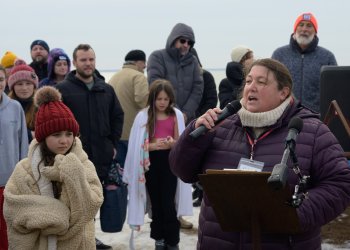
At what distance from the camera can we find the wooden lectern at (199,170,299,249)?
2607mm

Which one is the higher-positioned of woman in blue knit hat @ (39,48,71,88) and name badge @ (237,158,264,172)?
woman in blue knit hat @ (39,48,71,88)

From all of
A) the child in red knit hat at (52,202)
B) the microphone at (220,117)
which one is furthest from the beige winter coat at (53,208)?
the microphone at (220,117)

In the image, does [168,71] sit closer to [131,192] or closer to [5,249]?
[131,192]

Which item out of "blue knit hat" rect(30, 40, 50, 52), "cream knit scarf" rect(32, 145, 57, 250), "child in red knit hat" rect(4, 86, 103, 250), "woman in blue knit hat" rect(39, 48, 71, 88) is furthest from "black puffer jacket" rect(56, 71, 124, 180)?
"blue knit hat" rect(30, 40, 50, 52)

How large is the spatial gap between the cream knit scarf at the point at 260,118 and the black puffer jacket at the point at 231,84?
164 inches

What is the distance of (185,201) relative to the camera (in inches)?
238

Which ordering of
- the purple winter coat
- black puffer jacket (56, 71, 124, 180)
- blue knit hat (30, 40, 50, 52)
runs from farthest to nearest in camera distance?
blue knit hat (30, 40, 50, 52)
black puffer jacket (56, 71, 124, 180)
the purple winter coat

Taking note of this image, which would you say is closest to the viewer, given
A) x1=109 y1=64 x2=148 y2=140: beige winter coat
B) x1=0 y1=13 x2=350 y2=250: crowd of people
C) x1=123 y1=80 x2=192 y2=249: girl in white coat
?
x1=0 y1=13 x2=350 y2=250: crowd of people

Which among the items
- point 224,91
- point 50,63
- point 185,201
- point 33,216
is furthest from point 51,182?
point 224,91

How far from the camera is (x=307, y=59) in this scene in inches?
275

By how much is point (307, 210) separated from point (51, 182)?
69.0 inches

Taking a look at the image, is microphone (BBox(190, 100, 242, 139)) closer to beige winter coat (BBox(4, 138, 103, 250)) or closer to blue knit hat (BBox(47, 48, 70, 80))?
beige winter coat (BBox(4, 138, 103, 250))

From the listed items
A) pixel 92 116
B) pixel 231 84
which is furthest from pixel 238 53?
pixel 92 116

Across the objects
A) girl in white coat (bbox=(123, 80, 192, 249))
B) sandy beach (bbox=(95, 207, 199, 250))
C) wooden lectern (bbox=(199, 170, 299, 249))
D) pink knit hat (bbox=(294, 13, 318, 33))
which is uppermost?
pink knit hat (bbox=(294, 13, 318, 33))
